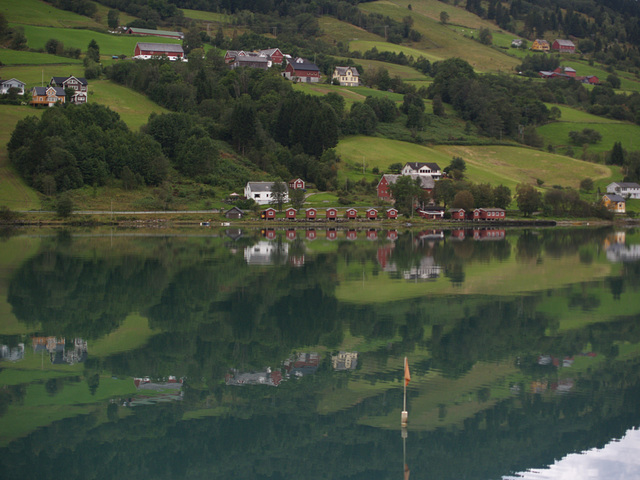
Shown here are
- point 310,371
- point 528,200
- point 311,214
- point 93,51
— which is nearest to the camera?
point 310,371

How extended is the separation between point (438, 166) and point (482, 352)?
7774cm

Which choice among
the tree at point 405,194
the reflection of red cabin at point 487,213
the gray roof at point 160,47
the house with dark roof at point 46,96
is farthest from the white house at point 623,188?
the house with dark roof at point 46,96

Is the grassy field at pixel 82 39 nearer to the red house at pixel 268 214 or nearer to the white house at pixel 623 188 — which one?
the red house at pixel 268 214

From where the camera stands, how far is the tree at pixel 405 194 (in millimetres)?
84312

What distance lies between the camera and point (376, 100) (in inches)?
4528

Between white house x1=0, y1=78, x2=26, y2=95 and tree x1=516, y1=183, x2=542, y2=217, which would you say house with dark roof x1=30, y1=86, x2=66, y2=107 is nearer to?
white house x1=0, y1=78, x2=26, y2=95

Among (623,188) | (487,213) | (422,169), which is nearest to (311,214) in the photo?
(422,169)

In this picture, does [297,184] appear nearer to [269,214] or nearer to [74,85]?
[269,214]

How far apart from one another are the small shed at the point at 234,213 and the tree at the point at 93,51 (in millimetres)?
48441

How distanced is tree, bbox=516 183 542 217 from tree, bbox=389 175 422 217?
12.8 metres

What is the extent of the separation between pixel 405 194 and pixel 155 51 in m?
60.4

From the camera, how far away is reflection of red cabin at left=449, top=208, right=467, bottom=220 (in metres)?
86.3

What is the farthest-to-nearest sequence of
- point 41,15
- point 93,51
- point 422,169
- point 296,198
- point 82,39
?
point 41,15 < point 82,39 < point 93,51 < point 422,169 < point 296,198

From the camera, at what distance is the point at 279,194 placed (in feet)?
267
